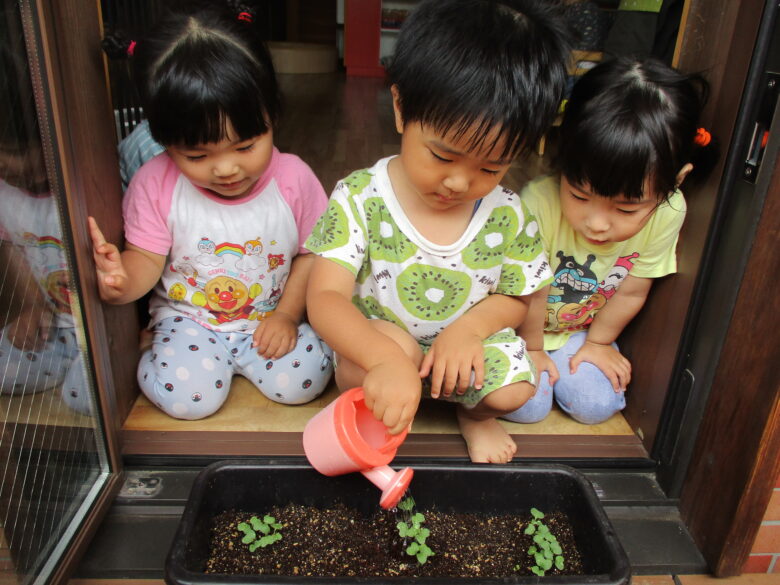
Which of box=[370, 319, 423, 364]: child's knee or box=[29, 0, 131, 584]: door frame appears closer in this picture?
box=[29, 0, 131, 584]: door frame

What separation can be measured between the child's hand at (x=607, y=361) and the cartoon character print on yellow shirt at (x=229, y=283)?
0.65 meters

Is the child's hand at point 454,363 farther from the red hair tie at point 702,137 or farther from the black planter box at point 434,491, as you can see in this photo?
the red hair tie at point 702,137

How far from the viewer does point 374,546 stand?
100 cm

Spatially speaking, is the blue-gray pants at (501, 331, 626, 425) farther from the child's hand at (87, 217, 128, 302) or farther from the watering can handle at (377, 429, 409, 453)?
the child's hand at (87, 217, 128, 302)

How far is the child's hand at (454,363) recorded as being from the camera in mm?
1039

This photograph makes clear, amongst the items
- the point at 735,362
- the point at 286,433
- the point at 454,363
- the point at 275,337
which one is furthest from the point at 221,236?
the point at 735,362

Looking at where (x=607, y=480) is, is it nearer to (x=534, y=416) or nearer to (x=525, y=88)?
(x=534, y=416)

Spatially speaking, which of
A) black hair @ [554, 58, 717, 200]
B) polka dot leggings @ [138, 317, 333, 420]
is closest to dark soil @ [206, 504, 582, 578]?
polka dot leggings @ [138, 317, 333, 420]

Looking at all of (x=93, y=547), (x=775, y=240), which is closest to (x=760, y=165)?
(x=775, y=240)

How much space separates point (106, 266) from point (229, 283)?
0.32 m

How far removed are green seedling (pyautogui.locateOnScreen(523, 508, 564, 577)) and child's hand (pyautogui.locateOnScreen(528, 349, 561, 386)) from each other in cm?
37

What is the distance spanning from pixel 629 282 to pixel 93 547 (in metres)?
1.06

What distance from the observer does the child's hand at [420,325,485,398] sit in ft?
3.41

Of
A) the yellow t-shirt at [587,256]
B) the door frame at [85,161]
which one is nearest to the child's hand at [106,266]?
the door frame at [85,161]
